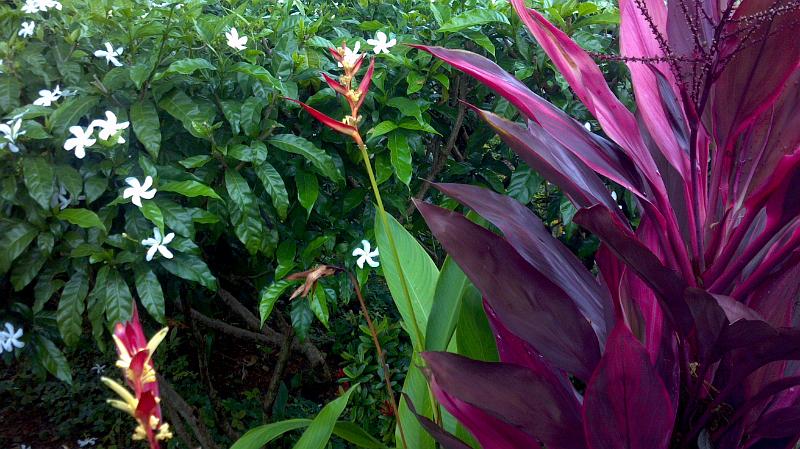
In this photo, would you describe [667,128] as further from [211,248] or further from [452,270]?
[211,248]

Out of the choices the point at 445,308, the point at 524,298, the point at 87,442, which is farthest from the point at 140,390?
the point at 87,442

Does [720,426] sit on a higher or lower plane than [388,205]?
higher

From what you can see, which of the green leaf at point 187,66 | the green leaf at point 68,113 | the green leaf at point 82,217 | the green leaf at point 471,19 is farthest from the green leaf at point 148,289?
the green leaf at point 471,19

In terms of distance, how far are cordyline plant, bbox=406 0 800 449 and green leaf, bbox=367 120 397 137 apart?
Result: 1.95ft

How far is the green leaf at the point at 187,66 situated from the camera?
1.51 meters

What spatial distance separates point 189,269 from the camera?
1612 mm

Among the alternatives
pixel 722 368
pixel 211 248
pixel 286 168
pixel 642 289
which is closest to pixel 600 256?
pixel 642 289

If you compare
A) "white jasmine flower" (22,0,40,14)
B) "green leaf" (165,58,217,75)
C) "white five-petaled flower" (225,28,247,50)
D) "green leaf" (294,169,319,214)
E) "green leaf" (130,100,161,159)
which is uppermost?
"white five-petaled flower" (225,28,247,50)

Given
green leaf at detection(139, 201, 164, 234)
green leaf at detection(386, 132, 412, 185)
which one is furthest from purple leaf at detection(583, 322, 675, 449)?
green leaf at detection(139, 201, 164, 234)

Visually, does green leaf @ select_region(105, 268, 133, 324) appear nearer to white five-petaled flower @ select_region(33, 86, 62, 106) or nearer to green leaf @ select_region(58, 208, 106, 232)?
green leaf @ select_region(58, 208, 106, 232)

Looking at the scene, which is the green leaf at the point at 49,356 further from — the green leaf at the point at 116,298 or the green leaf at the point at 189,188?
the green leaf at the point at 189,188

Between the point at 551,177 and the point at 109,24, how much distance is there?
1.22 m

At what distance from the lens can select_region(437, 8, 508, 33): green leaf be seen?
5.52 ft

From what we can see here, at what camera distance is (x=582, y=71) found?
1030 millimetres
